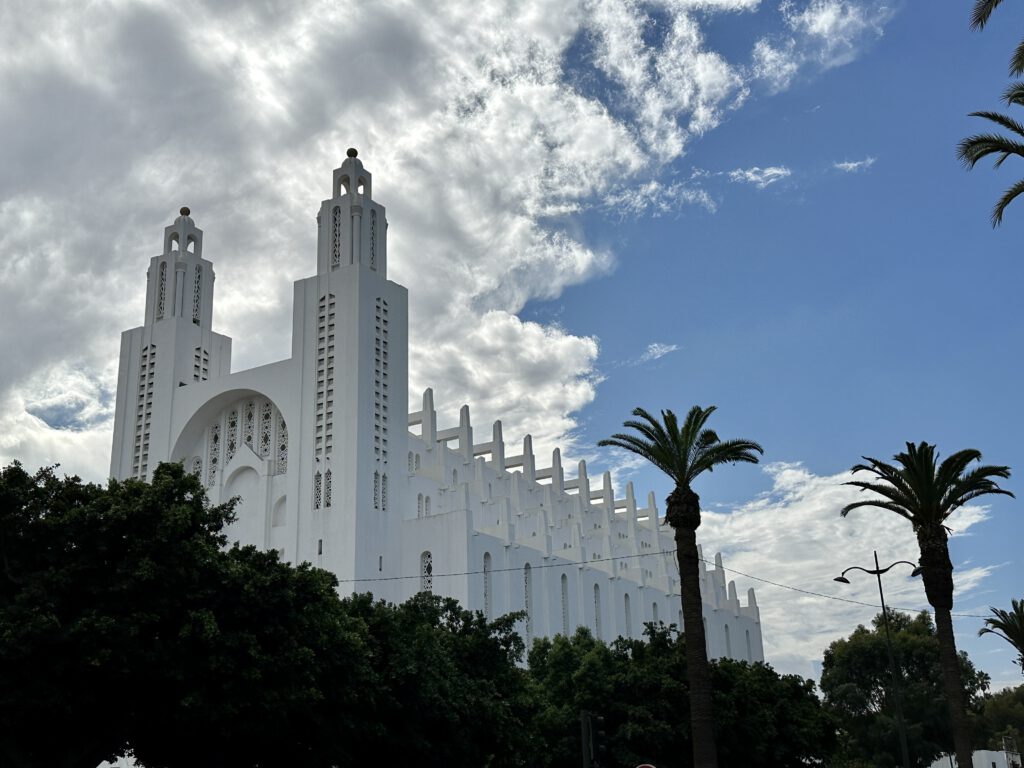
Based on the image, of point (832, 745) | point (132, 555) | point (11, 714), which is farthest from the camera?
point (832, 745)

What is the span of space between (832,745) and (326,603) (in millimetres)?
23737

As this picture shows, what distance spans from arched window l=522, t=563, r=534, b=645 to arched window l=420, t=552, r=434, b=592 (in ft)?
17.8

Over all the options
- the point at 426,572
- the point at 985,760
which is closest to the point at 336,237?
the point at 426,572

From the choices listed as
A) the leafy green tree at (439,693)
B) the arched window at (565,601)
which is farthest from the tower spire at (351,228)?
the leafy green tree at (439,693)

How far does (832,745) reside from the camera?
41.7 m

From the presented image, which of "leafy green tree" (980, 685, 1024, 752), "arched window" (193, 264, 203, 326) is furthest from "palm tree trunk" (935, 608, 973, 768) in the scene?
"leafy green tree" (980, 685, 1024, 752)

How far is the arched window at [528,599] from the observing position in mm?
51500

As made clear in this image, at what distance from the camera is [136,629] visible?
841 inches

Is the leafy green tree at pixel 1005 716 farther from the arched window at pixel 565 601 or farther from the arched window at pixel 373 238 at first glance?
the arched window at pixel 373 238

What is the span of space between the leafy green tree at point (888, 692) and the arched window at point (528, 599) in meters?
23.6

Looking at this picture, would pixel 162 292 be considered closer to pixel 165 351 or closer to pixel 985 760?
pixel 165 351

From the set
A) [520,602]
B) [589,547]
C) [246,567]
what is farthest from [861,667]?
[246,567]

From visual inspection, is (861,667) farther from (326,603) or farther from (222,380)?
(326,603)

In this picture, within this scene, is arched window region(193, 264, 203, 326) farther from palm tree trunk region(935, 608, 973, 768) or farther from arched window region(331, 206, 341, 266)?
palm tree trunk region(935, 608, 973, 768)
